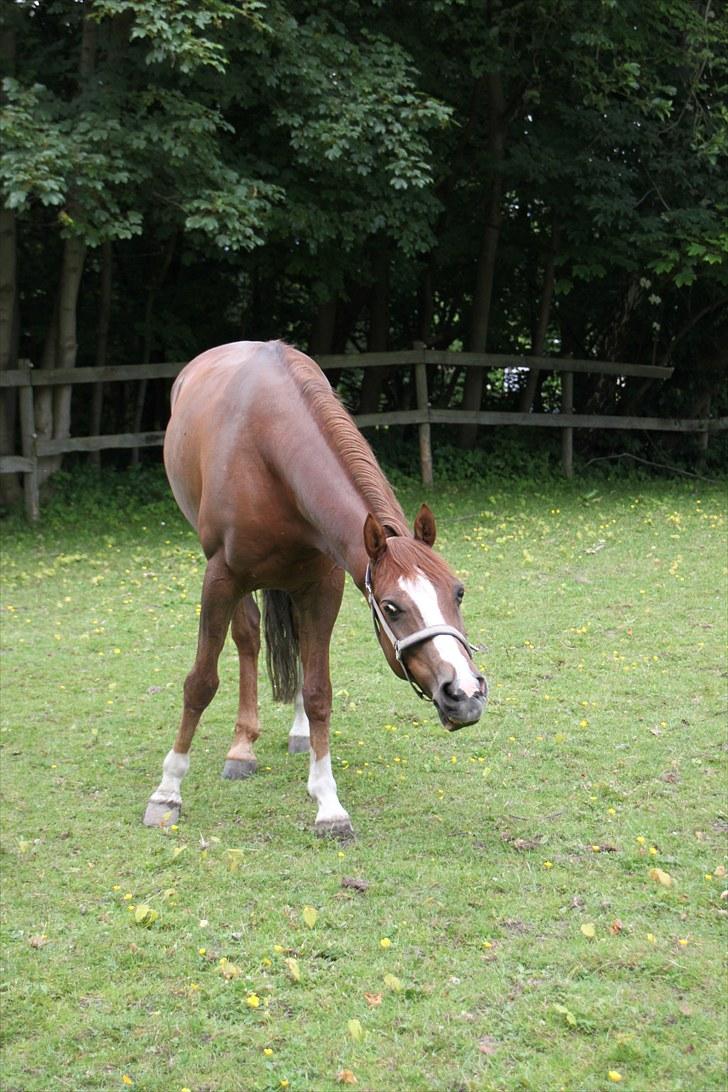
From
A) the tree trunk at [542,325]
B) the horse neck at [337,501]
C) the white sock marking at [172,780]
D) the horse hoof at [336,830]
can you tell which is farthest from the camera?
the tree trunk at [542,325]

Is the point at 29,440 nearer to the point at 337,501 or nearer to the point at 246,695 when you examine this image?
the point at 246,695

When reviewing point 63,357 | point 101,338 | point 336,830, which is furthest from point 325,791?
point 101,338

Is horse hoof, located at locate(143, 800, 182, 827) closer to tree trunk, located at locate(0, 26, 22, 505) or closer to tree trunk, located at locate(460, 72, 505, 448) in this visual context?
tree trunk, located at locate(0, 26, 22, 505)

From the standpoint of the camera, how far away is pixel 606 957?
11.7ft

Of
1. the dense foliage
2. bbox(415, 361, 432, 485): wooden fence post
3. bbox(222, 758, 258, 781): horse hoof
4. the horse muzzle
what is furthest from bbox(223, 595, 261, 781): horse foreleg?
bbox(415, 361, 432, 485): wooden fence post

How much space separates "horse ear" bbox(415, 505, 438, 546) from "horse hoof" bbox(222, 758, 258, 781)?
2.03m

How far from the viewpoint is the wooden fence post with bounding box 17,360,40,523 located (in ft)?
39.1

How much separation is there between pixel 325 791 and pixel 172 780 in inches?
29.3

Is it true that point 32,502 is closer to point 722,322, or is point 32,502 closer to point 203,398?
point 203,398

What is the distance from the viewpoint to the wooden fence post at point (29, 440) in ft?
39.1

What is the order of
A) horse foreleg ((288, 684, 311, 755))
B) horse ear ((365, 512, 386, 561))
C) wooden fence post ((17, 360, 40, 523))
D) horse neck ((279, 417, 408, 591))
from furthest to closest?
wooden fence post ((17, 360, 40, 523)) → horse foreleg ((288, 684, 311, 755)) → horse neck ((279, 417, 408, 591)) → horse ear ((365, 512, 386, 561))

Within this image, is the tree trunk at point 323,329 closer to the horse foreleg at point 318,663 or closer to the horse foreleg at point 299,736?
the horse foreleg at point 299,736

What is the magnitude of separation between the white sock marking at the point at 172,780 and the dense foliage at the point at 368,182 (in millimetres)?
6035

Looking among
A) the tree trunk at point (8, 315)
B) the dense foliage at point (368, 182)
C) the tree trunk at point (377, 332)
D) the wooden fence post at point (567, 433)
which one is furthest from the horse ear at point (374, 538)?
the tree trunk at point (377, 332)
